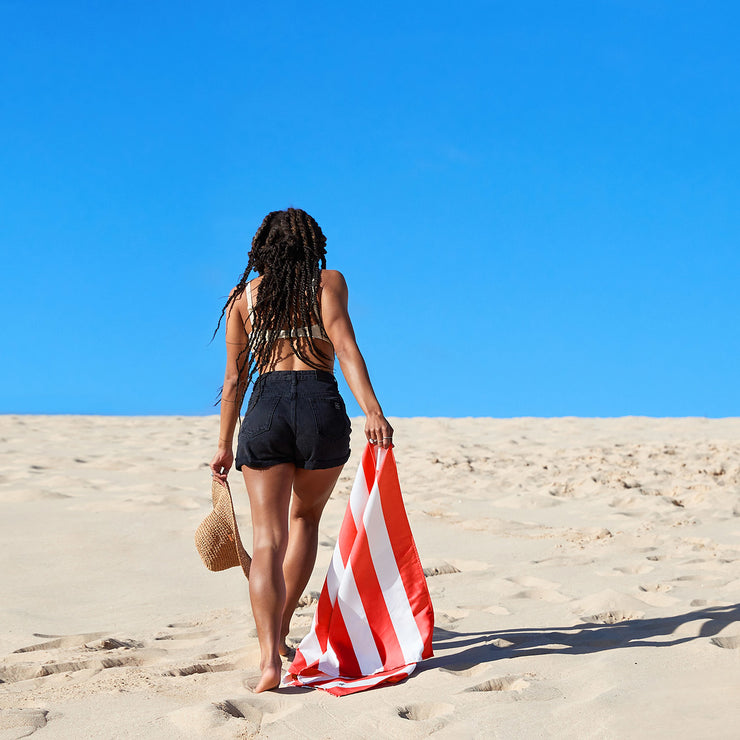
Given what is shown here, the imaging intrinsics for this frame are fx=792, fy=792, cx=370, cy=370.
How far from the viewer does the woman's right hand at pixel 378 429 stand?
3.13 meters

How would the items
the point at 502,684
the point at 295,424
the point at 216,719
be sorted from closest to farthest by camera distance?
1. the point at 216,719
2. the point at 502,684
3. the point at 295,424

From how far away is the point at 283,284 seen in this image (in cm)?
324

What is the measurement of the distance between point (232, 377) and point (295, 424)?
1.56 ft

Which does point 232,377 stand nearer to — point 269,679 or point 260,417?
point 260,417

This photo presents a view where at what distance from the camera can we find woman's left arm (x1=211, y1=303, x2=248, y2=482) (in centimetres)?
339

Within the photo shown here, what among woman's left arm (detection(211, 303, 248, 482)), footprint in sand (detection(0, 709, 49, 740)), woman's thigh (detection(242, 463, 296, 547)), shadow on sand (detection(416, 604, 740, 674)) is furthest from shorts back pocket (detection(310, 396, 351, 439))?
footprint in sand (detection(0, 709, 49, 740))

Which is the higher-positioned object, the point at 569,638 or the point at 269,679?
the point at 269,679

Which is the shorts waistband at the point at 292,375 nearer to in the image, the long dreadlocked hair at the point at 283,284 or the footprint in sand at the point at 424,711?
the long dreadlocked hair at the point at 283,284

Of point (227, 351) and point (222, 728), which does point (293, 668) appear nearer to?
point (222, 728)

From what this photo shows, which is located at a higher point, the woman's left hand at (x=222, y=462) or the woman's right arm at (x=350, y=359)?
the woman's right arm at (x=350, y=359)

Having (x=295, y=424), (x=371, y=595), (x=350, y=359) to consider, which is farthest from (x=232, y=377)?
(x=371, y=595)

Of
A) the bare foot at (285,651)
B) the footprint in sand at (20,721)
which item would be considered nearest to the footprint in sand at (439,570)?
the bare foot at (285,651)

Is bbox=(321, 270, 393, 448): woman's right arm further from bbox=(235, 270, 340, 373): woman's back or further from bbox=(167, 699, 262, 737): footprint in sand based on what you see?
bbox=(167, 699, 262, 737): footprint in sand

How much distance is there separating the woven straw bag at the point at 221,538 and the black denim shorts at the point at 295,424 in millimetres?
445
